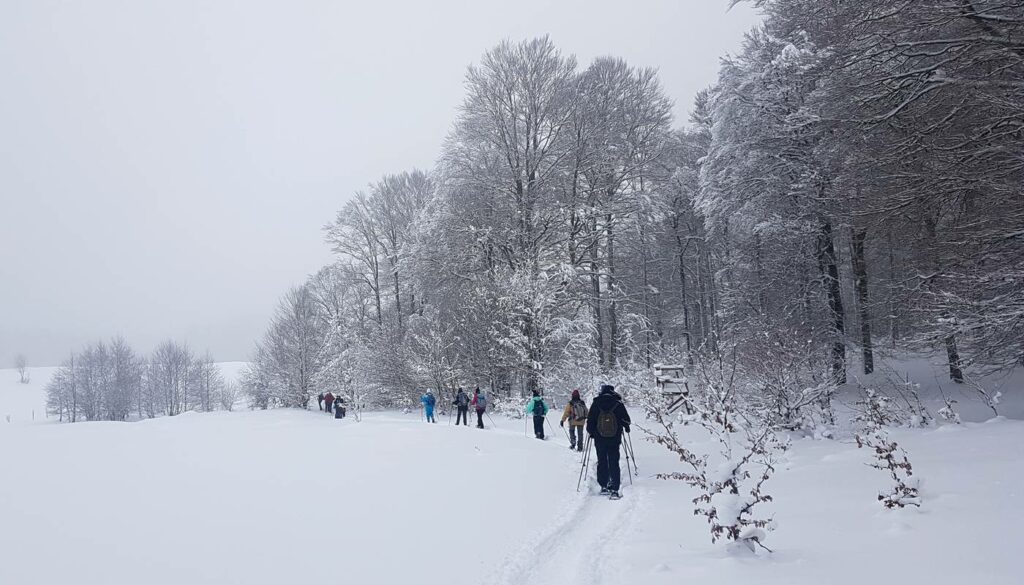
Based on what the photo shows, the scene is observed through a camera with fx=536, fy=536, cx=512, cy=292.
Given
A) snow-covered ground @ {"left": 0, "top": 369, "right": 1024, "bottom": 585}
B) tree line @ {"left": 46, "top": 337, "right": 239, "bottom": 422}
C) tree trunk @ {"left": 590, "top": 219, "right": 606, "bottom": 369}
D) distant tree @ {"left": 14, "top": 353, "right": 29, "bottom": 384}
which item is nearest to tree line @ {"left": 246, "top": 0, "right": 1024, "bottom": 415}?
tree trunk @ {"left": 590, "top": 219, "right": 606, "bottom": 369}

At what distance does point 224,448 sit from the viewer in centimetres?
1078

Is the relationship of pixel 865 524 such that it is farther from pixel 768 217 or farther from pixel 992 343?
pixel 768 217

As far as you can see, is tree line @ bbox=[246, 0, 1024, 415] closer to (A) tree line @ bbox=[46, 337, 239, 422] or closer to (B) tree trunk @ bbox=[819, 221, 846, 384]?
(B) tree trunk @ bbox=[819, 221, 846, 384]

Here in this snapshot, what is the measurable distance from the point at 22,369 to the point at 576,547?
112398 millimetres

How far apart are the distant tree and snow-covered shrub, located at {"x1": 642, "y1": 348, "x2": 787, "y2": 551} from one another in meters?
98.6

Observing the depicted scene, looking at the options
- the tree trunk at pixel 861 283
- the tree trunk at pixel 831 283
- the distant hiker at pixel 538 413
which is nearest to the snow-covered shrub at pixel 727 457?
the distant hiker at pixel 538 413

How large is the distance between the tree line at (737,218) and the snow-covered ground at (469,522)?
3228 mm

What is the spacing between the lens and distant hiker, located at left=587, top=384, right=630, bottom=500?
8.12 metres

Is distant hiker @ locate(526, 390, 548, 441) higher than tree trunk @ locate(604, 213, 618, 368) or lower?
lower

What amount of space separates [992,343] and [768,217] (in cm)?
834

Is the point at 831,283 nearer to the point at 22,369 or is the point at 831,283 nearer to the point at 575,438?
the point at 575,438

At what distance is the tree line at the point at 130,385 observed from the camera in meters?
53.5

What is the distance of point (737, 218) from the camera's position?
1688 cm

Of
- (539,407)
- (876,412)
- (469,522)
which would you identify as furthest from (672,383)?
(469,522)
